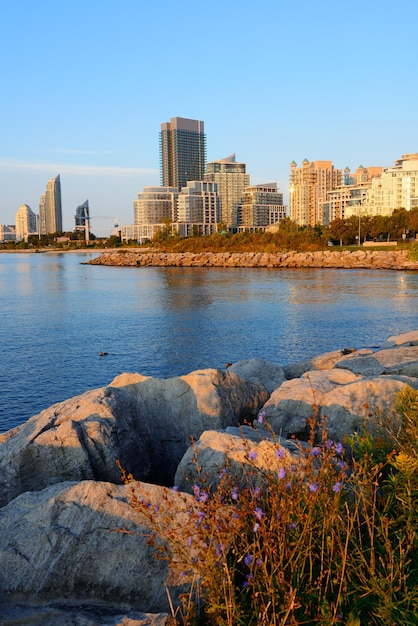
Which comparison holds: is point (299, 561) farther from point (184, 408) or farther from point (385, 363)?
point (385, 363)

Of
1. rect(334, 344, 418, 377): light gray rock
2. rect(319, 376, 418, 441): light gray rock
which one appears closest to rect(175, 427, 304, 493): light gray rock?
rect(319, 376, 418, 441): light gray rock

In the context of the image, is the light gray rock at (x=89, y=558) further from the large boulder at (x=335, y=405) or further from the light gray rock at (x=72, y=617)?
the large boulder at (x=335, y=405)

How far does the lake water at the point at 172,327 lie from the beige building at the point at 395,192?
13242cm

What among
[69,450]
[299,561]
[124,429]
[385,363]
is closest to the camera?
[299,561]

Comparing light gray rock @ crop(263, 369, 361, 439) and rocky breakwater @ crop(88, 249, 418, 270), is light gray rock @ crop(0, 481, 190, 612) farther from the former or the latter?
rocky breakwater @ crop(88, 249, 418, 270)

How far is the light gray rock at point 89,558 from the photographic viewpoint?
17.0 feet

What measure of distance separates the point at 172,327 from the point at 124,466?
97.1ft

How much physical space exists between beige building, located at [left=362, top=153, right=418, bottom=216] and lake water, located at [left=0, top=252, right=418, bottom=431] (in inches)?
5213

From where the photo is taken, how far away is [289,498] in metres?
4.52

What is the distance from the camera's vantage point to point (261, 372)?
15.5 meters

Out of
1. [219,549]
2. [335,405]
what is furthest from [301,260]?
[219,549]

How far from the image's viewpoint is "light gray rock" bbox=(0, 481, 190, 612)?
518 centimetres

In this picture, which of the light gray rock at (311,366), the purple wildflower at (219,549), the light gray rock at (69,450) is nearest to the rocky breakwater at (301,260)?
the light gray rock at (311,366)

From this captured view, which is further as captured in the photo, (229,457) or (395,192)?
(395,192)
